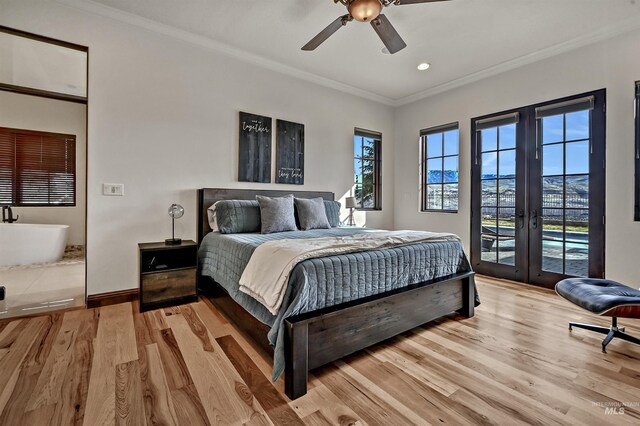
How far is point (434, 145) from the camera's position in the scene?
481 cm

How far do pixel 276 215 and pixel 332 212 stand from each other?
103cm

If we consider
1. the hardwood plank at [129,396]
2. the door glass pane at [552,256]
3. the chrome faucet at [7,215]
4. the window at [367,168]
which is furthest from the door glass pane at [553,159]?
the chrome faucet at [7,215]

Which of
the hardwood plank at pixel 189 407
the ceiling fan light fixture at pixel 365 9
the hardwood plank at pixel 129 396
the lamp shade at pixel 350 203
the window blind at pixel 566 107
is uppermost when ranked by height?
the ceiling fan light fixture at pixel 365 9

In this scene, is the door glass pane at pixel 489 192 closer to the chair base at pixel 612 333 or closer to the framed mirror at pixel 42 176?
the chair base at pixel 612 333

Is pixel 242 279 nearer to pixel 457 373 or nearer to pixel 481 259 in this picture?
pixel 457 373

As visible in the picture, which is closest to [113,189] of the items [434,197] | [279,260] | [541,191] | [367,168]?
[279,260]

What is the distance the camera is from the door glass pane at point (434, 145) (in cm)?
473

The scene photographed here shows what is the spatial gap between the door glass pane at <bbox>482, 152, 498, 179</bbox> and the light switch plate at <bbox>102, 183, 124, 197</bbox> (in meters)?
4.43

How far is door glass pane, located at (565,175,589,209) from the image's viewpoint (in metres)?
3.27

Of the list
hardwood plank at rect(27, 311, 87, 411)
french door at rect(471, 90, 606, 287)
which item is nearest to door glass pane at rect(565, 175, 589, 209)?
french door at rect(471, 90, 606, 287)

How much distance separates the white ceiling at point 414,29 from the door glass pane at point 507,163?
1105mm

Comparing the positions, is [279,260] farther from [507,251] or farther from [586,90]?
[586,90]

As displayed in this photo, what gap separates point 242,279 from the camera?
2064 mm

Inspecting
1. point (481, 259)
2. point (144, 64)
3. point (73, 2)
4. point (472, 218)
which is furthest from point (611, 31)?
point (73, 2)
